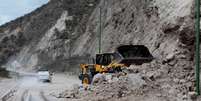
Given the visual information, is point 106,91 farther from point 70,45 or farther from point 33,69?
point 33,69

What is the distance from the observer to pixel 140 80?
26.4 m

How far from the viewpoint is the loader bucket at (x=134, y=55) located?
33.6 m

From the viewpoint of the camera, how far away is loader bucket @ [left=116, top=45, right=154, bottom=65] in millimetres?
33594

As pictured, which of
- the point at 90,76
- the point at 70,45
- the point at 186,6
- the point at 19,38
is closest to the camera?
the point at 186,6

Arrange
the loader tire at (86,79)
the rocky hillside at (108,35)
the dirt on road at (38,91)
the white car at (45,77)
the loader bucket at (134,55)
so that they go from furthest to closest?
1. the white car at (45,77)
2. the loader tire at (86,79)
3. the loader bucket at (134,55)
4. the dirt on road at (38,91)
5. the rocky hillside at (108,35)

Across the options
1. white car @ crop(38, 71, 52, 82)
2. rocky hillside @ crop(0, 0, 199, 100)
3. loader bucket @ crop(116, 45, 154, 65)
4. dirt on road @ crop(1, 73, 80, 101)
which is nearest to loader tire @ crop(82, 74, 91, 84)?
dirt on road @ crop(1, 73, 80, 101)

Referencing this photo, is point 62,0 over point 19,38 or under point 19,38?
over

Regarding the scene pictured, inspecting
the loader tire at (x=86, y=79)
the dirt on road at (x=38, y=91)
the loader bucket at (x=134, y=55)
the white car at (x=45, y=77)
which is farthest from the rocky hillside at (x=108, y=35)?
the white car at (x=45, y=77)

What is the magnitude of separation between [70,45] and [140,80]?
69293 mm

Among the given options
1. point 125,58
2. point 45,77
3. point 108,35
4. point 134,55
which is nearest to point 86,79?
point 125,58

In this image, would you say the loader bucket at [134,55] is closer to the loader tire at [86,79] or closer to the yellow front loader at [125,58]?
the yellow front loader at [125,58]

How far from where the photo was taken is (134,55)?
34.2 metres

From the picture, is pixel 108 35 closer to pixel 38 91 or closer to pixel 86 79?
pixel 86 79

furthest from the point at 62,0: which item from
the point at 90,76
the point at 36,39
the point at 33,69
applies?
the point at 90,76
